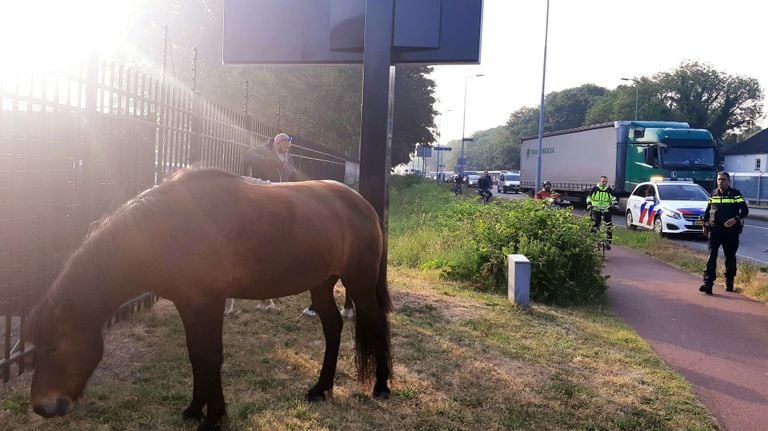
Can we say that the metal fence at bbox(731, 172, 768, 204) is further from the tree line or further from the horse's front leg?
the horse's front leg

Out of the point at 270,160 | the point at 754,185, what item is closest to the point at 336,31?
the point at 270,160

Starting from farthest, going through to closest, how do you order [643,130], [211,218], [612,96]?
[612,96] < [643,130] < [211,218]

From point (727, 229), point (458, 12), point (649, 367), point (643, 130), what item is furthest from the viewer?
point (643, 130)

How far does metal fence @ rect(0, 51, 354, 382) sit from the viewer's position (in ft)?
13.1

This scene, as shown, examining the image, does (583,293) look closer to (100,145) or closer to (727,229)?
(727,229)

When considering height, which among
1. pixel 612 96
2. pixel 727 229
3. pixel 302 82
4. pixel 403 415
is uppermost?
pixel 612 96

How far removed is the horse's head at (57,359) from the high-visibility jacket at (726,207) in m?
9.08

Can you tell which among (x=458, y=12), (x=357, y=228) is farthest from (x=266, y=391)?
(x=458, y=12)

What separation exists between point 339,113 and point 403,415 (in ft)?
85.5

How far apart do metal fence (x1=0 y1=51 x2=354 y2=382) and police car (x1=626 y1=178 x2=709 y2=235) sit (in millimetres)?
13998

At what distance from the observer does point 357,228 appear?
4.31 meters

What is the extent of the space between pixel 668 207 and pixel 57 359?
54.6ft

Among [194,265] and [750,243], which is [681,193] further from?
[194,265]

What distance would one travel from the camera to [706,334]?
688cm
